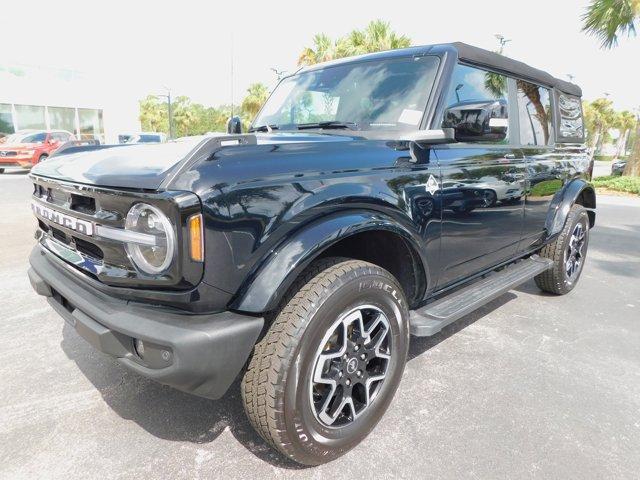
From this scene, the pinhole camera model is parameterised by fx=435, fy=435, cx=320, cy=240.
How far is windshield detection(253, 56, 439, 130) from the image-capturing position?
8.25 ft

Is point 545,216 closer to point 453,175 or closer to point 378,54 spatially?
point 453,175

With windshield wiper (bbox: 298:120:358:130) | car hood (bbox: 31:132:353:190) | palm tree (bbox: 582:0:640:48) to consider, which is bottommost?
car hood (bbox: 31:132:353:190)

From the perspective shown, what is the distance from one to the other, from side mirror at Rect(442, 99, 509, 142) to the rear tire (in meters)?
1.92

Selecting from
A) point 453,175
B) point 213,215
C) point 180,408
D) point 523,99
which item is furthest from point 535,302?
point 213,215

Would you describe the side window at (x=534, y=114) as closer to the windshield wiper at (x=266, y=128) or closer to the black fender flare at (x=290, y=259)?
the windshield wiper at (x=266, y=128)

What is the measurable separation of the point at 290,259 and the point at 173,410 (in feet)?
4.15

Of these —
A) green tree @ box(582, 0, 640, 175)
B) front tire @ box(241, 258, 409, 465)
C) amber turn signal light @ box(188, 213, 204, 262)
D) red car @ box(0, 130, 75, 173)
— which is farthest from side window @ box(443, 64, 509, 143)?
red car @ box(0, 130, 75, 173)

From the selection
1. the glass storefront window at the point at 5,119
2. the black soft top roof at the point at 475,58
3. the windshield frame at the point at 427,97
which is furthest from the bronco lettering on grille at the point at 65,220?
the glass storefront window at the point at 5,119

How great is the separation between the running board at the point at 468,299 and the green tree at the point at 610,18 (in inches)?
497

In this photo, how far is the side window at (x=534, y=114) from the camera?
11.2 feet

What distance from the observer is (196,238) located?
1534 mm

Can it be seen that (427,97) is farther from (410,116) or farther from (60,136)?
(60,136)

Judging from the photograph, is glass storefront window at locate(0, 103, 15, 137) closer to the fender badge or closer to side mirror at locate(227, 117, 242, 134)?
side mirror at locate(227, 117, 242, 134)

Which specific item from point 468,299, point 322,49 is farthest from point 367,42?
point 468,299
